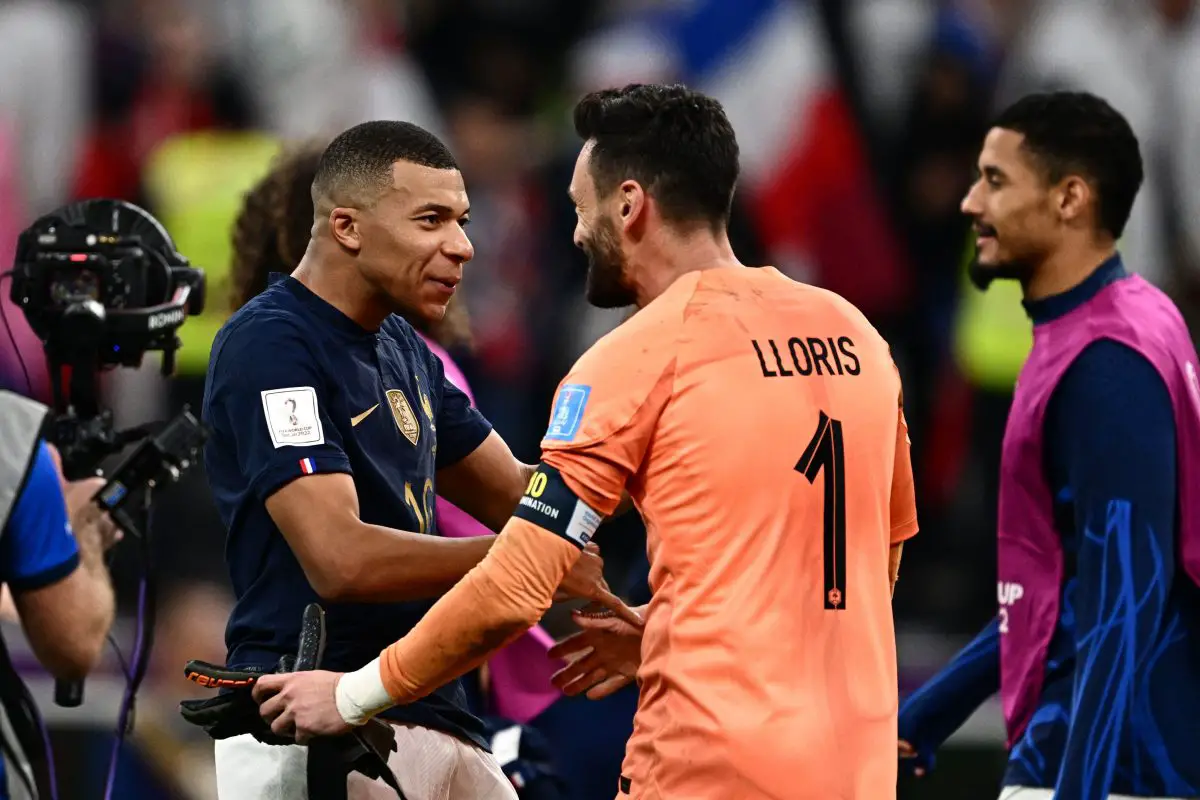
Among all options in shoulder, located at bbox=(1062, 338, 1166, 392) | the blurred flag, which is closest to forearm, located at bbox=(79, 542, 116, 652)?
shoulder, located at bbox=(1062, 338, 1166, 392)

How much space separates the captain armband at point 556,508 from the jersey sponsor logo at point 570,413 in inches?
2.5

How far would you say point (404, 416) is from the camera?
13.0 feet

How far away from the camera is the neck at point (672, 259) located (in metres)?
3.55

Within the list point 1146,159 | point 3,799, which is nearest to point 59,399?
point 3,799

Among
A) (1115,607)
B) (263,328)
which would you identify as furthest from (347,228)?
(1115,607)

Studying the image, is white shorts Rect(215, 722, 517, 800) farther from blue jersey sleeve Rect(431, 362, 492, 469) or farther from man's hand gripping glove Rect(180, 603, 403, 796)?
blue jersey sleeve Rect(431, 362, 492, 469)

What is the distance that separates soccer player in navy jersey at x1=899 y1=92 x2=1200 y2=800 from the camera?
165 inches

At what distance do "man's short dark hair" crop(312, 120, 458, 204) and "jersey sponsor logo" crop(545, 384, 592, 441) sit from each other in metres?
0.79

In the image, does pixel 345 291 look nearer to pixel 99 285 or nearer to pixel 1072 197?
pixel 99 285

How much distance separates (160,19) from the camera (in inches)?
307

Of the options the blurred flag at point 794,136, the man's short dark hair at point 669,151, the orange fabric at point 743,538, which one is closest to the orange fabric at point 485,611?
the orange fabric at point 743,538

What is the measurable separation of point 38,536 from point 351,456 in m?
0.62

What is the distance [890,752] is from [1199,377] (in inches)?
57.4

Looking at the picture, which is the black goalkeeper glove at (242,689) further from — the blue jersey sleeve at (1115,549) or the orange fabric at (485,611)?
the blue jersey sleeve at (1115,549)
